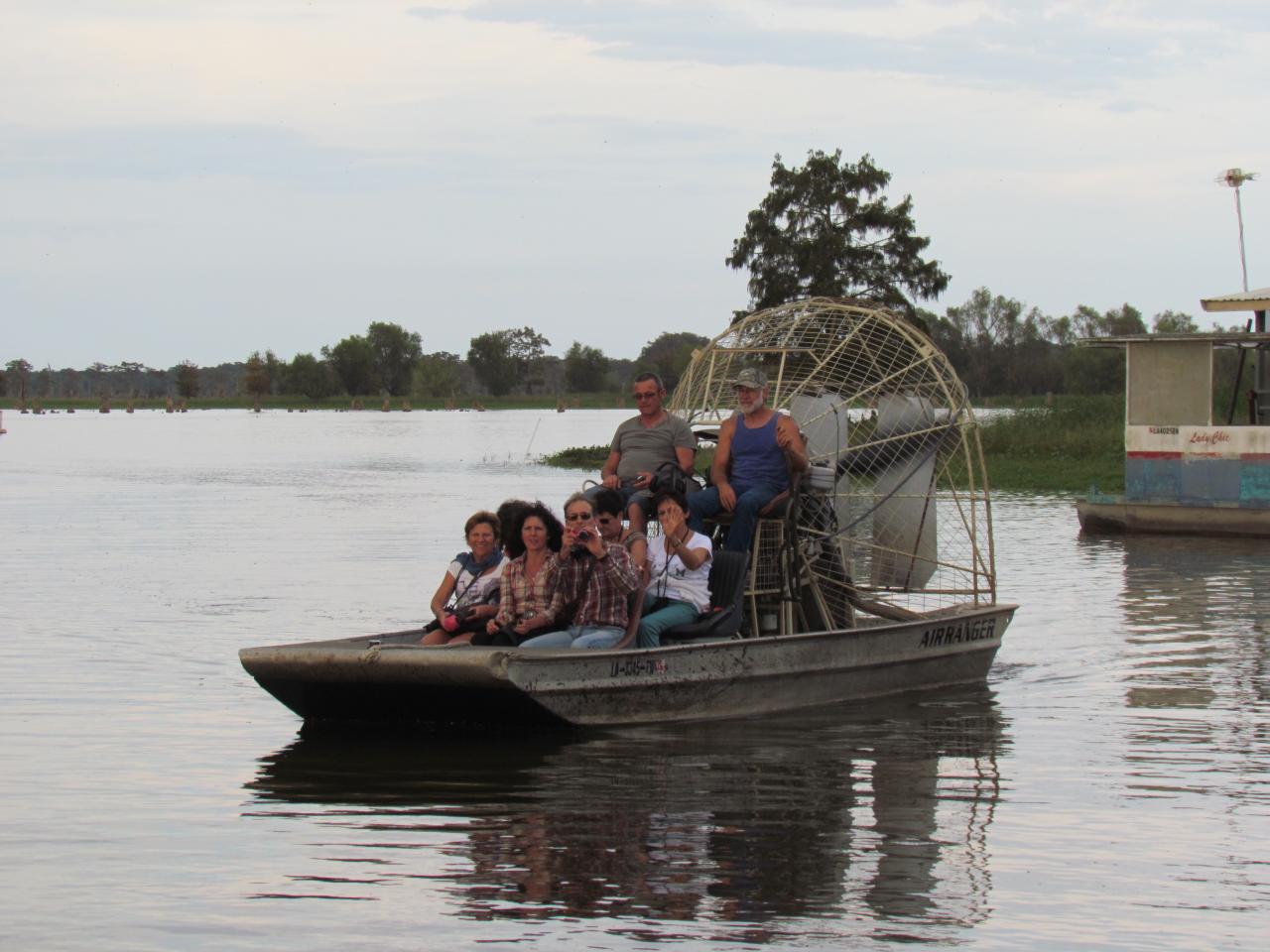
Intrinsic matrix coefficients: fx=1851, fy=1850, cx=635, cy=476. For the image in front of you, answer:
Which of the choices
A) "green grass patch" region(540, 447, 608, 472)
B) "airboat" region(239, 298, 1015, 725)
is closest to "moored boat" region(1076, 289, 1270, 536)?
"airboat" region(239, 298, 1015, 725)

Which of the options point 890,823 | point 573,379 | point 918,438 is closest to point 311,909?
point 890,823

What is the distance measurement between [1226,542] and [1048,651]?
11321 mm

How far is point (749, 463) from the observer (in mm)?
12820

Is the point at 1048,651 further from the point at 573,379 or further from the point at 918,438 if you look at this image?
the point at 573,379

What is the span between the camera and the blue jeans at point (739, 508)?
1262 centimetres

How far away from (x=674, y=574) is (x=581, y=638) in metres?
0.91

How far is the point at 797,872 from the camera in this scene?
8.63 metres

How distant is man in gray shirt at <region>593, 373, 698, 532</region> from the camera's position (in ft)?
42.4

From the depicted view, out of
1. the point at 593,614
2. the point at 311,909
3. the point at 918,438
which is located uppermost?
the point at 918,438

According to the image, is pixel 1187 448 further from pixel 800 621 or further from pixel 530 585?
pixel 530 585

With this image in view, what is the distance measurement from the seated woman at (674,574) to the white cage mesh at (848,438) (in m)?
0.80

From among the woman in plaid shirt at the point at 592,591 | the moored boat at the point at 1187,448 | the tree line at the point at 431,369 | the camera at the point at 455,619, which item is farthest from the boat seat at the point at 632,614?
the tree line at the point at 431,369

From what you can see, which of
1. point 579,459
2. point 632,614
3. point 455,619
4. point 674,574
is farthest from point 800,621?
point 579,459

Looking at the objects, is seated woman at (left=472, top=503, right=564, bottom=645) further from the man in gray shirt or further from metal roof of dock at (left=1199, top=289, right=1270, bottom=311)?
metal roof of dock at (left=1199, top=289, right=1270, bottom=311)
